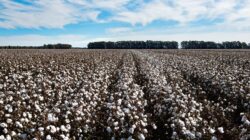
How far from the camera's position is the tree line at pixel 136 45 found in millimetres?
170000

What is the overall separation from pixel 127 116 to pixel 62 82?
761cm

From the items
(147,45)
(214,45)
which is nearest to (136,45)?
(147,45)

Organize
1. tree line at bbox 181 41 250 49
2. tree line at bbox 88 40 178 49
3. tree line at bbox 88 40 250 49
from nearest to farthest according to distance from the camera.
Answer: tree line at bbox 181 41 250 49 → tree line at bbox 88 40 250 49 → tree line at bbox 88 40 178 49

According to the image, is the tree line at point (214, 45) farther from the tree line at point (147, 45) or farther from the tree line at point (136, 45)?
the tree line at point (136, 45)

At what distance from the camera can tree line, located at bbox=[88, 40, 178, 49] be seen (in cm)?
17000

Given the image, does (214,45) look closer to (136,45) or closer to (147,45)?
(147,45)

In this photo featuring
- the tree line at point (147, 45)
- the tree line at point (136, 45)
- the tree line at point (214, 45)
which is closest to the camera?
the tree line at point (214, 45)

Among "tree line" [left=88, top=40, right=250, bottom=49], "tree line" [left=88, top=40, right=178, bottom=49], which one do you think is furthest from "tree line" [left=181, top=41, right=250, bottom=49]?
"tree line" [left=88, top=40, right=178, bottom=49]

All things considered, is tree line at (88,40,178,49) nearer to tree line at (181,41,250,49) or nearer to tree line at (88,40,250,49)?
tree line at (88,40,250,49)

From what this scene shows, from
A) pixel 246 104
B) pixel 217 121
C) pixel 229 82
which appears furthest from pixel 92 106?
pixel 229 82

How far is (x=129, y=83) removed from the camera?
54.2 ft

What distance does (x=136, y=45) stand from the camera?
174 meters

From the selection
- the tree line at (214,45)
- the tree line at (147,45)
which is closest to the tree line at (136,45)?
the tree line at (147,45)

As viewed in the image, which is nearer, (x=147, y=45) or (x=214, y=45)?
(x=214, y=45)
